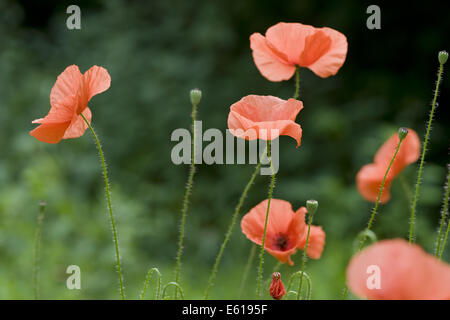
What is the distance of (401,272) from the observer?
1.43ft

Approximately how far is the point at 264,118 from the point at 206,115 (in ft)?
6.88

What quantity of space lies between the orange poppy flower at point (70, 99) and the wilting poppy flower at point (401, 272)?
40cm

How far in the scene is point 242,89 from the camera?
2.89 meters

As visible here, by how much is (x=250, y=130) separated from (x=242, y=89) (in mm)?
2280

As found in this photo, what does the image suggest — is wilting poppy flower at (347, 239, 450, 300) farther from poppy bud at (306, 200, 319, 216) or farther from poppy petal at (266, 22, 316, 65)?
poppy petal at (266, 22, 316, 65)

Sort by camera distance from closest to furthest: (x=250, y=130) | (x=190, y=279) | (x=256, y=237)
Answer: (x=250, y=130) < (x=256, y=237) < (x=190, y=279)

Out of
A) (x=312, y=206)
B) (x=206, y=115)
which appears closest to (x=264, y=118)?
(x=312, y=206)

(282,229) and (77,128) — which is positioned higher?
(77,128)

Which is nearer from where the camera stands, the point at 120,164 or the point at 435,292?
the point at 435,292

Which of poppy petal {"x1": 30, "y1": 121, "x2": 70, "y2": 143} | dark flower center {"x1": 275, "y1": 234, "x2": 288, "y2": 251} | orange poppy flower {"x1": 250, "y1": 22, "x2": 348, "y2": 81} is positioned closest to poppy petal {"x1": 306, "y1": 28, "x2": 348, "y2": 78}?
orange poppy flower {"x1": 250, "y1": 22, "x2": 348, "y2": 81}

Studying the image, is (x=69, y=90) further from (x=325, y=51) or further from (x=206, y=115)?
(x=206, y=115)

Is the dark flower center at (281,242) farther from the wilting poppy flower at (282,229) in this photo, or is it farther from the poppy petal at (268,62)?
the poppy petal at (268,62)
